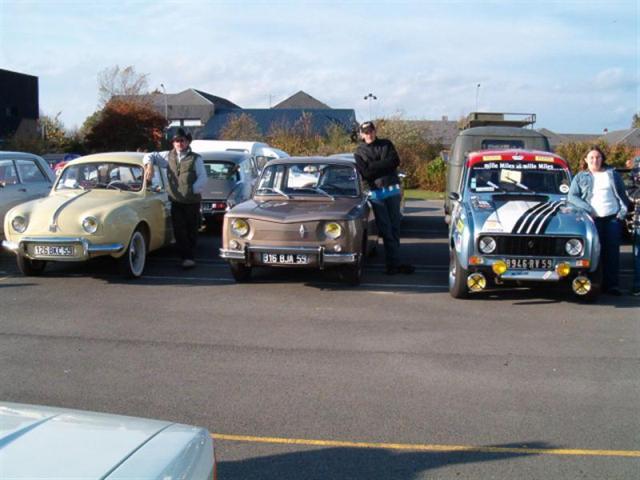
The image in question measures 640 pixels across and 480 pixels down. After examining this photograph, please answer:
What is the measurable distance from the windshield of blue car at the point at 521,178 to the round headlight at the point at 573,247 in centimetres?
154

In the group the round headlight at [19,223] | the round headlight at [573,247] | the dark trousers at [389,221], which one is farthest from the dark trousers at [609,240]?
the round headlight at [19,223]

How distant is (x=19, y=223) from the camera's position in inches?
369

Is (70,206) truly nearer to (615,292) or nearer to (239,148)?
(615,292)

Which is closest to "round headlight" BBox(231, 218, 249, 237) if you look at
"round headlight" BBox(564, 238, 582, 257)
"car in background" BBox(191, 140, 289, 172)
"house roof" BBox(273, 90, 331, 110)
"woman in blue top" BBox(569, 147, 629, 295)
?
"round headlight" BBox(564, 238, 582, 257)

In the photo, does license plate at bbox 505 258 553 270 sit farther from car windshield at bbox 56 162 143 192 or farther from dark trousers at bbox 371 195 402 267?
car windshield at bbox 56 162 143 192

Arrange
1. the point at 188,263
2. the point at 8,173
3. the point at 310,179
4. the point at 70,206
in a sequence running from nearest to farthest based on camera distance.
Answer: the point at 70,206 < the point at 310,179 < the point at 188,263 < the point at 8,173

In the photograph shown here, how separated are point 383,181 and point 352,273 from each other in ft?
5.55

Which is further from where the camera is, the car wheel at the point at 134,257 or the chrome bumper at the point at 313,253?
the car wheel at the point at 134,257

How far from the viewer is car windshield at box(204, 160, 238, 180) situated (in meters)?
15.6

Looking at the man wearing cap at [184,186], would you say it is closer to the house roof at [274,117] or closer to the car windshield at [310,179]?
the car windshield at [310,179]

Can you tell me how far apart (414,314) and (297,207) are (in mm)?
2367

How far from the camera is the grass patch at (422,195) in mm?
26859

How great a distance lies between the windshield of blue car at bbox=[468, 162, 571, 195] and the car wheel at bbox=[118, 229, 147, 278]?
465cm

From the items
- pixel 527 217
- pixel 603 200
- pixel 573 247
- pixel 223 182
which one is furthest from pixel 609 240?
pixel 223 182
